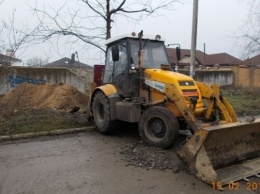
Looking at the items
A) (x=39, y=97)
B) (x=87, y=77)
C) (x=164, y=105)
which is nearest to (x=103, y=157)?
(x=164, y=105)

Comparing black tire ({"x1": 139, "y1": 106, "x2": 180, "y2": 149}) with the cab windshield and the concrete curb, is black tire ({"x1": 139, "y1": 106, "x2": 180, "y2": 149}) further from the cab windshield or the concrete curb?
the concrete curb

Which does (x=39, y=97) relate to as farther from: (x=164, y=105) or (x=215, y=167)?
(x=215, y=167)

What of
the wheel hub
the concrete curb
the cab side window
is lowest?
the concrete curb

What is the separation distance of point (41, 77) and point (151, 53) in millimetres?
8378

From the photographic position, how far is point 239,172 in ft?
19.7

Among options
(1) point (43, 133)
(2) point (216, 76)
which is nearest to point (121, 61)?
(1) point (43, 133)

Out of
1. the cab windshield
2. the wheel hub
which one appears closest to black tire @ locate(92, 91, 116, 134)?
the cab windshield

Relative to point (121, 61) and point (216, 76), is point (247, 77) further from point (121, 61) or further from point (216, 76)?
point (121, 61)

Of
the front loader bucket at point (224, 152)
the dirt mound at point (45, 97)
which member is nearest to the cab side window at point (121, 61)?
the front loader bucket at point (224, 152)

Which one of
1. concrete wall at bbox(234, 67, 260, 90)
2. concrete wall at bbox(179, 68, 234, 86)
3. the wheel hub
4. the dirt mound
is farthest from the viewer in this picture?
concrete wall at bbox(234, 67, 260, 90)

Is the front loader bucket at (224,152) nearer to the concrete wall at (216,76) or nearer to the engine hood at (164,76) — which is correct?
the engine hood at (164,76)

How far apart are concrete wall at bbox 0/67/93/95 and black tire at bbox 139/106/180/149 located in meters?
8.69

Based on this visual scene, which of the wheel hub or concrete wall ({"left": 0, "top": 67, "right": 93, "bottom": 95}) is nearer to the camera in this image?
the wheel hub

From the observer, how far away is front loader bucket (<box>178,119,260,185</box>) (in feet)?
18.8
